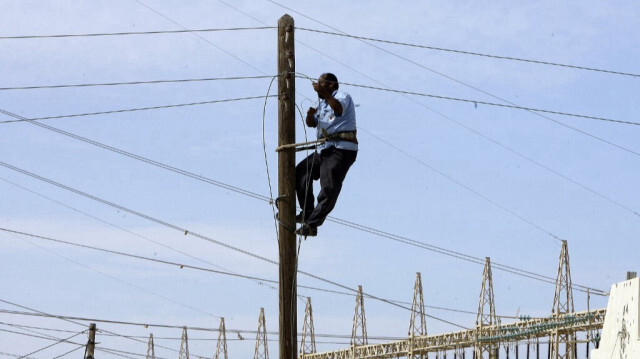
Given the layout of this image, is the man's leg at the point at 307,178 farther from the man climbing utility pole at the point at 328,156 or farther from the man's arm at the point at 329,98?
the man's arm at the point at 329,98

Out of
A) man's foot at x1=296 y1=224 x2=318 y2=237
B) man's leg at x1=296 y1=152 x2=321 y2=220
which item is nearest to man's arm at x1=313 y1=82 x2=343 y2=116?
man's leg at x1=296 y1=152 x2=321 y2=220

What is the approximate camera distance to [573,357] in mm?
52375

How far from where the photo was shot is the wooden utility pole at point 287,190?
12.0 metres

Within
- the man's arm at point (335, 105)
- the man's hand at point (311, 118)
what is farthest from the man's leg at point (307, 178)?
the man's arm at point (335, 105)

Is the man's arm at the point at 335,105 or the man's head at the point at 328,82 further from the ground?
the man's head at the point at 328,82

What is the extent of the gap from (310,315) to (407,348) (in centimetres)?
1103

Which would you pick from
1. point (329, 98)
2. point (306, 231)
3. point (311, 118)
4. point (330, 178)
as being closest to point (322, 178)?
point (330, 178)

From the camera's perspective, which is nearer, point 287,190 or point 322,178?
point 287,190

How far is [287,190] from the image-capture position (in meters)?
12.3

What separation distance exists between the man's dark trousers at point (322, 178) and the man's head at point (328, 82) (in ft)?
2.27

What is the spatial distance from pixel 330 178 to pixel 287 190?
0.52 metres

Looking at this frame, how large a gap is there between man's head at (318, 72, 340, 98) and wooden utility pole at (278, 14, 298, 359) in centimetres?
33

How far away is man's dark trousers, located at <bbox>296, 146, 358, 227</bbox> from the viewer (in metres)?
12.4

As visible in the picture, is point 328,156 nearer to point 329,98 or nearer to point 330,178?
point 330,178
